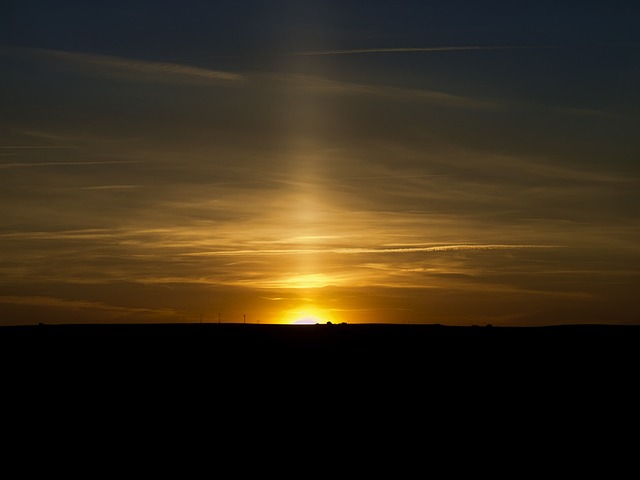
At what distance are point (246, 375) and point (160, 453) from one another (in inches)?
328

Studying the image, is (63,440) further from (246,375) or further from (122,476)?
(246,375)

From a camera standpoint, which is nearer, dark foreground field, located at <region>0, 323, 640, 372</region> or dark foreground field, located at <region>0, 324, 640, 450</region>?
dark foreground field, located at <region>0, 324, 640, 450</region>

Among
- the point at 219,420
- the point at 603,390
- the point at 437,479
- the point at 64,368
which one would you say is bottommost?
the point at 437,479

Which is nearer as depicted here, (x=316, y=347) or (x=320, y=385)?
(x=320, y=385)

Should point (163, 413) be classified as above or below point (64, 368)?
below

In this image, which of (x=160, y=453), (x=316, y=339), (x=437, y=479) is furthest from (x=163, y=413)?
(x=316, y=339)

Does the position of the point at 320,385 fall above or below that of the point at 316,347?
below

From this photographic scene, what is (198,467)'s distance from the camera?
22875mm

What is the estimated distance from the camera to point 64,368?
33.3 meters

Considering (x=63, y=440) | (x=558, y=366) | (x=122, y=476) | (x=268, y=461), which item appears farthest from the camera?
Result: (x=558, y=366)

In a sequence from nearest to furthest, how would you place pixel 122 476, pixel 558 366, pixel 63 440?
pixel 122 476, pixel 63 440, pixel 558 366

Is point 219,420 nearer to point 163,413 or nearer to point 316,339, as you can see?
point 163,413

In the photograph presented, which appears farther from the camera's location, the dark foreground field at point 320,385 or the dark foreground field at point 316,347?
the dark foreground field at point 316,347

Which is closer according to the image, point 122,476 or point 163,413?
point 122,476
